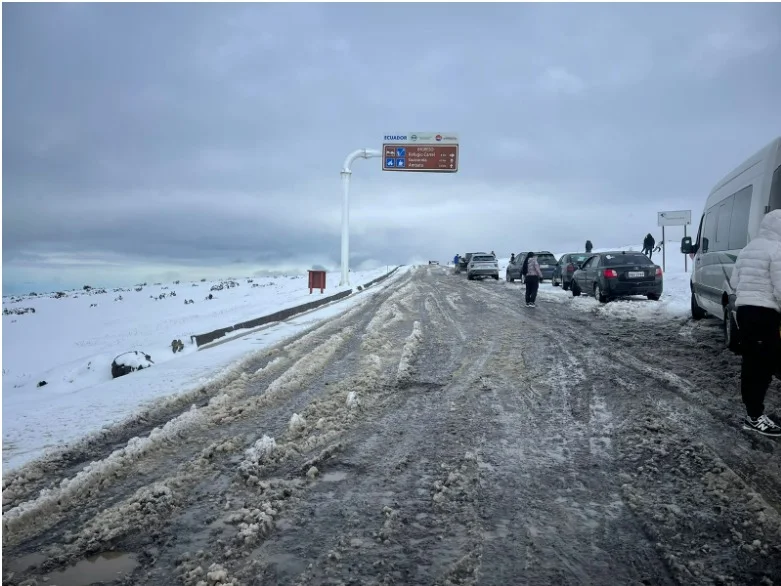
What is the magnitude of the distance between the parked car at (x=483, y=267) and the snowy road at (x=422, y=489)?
24656mm

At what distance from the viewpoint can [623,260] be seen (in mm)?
14469

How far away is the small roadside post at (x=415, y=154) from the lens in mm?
24828

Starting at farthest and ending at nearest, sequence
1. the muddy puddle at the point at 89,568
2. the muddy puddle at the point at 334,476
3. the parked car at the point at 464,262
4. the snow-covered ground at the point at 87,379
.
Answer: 1. the parked car at the point at 464,262
2. the snow-covered ground at the point at 87,379
3. the muddy puddle at the point at 334,476
4. the muddy puddle at the point at 89,568

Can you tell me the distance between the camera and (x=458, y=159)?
82.3 feet

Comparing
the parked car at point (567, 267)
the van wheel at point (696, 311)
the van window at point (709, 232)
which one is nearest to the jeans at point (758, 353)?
the van window at point (709, 232)

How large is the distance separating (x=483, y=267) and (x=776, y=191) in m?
25.0

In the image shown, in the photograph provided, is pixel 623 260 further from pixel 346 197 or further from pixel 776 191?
pixel 346 197

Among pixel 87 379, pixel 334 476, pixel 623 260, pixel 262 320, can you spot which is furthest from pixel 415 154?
pixel 334 476

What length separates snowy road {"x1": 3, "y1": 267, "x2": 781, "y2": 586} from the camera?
2.26 meters

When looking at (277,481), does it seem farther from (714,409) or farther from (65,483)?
(714,409)

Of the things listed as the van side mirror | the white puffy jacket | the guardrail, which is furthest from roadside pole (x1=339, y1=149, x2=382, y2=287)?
the white puffy jacket

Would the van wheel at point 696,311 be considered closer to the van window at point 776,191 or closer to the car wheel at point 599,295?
the car wheel at point 599,295

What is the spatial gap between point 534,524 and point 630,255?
45.7 ft

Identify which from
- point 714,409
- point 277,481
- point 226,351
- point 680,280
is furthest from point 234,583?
point 680,280
